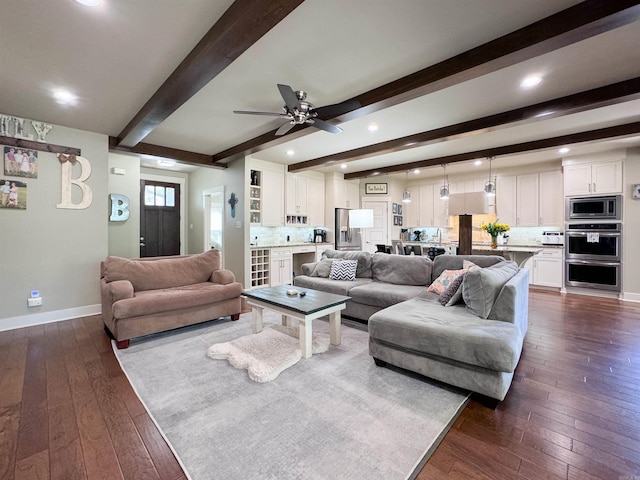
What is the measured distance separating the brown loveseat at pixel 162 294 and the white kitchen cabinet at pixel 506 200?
247 inches

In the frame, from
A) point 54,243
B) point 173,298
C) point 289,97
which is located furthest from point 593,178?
point 54,243

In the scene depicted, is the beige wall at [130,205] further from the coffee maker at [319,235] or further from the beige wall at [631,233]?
the beige wall at [631,233]

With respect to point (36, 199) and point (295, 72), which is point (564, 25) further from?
point (36, 199)

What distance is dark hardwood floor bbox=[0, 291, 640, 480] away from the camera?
151 cm

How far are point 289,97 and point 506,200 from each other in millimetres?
6221

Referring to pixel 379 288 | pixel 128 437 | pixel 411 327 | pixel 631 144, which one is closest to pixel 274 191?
pixel 379 288

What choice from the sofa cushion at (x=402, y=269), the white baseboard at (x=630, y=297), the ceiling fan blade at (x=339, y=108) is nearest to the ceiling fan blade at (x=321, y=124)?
the ceiling fan blade at (x=339, y=108)

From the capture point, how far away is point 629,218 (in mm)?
5086

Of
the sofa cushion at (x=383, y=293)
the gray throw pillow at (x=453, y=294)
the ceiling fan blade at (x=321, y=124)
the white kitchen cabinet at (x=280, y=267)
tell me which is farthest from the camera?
the white kitchen cabinet at (x=280, y=267)

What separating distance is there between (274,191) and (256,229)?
3.13 ft

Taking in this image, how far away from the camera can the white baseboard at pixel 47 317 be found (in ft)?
11.9

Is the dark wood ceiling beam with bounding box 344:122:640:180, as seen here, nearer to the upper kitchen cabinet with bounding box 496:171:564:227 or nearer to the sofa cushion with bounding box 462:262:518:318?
the upper kitchen cabinet with bounding box 496:171:564:227

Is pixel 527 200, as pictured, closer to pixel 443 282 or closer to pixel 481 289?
pixel 443 282

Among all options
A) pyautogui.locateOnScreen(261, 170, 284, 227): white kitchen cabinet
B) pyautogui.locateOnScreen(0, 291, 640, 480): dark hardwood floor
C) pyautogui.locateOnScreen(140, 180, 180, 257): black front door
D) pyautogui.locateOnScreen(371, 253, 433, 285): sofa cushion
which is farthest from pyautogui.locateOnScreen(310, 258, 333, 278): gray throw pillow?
pyautogui.locateOnScreen(140, 180, 180, 257): black front door
